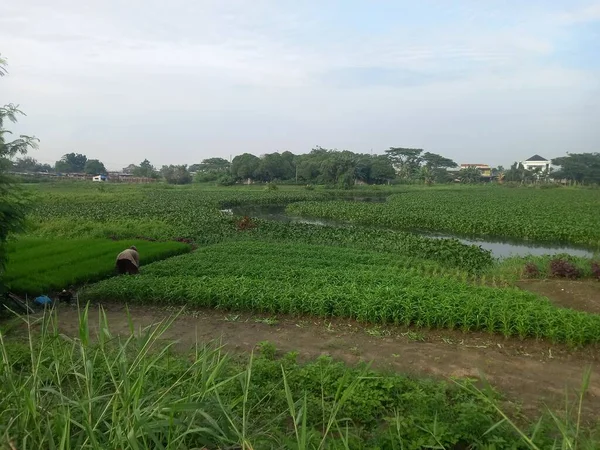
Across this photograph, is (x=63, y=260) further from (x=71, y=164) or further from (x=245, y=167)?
(x=71, y=164)

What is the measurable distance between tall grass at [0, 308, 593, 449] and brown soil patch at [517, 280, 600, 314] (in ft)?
19.4

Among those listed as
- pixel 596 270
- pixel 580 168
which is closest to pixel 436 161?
pixel 580 168

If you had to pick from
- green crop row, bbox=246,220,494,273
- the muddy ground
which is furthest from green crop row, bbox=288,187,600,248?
the muddy ground

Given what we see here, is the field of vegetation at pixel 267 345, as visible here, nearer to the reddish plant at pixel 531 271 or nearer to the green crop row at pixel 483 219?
the reddish plant at pixel 531 271

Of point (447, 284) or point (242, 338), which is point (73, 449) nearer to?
point (242, 338)

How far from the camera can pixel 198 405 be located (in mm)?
2307

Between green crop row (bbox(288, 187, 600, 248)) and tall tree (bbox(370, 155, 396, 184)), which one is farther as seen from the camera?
tall tree (bbox(370, 155, 396, 184))

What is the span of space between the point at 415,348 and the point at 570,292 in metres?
5.63

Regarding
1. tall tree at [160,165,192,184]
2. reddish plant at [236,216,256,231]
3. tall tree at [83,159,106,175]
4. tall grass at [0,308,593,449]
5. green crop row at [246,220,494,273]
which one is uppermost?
tall tree at [83,159,106,175]

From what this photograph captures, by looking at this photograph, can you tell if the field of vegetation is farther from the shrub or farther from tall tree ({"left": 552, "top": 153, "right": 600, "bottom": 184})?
tall tree ({"left": 552, "top": 153, "right": 600, "bottom": 184})

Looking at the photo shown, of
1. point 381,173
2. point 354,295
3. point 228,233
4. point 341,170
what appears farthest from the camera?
point 381,173

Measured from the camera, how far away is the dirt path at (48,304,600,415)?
5.93 metres

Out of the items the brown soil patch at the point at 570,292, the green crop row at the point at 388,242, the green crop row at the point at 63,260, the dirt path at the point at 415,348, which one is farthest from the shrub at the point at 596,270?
the green crop row at the point at 63,260

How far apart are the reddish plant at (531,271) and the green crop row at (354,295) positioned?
2439mm
